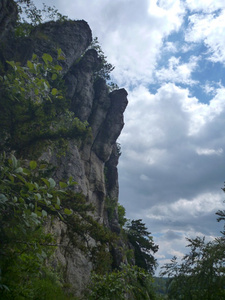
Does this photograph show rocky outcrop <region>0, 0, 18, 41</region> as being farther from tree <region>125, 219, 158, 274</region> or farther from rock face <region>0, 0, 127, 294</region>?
tree <region>125, 219, 158, 274</region>

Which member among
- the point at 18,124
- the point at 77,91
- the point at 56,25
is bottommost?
the point at 18,124

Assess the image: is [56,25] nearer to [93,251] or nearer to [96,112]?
[96,112]

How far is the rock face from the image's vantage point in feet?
56.9

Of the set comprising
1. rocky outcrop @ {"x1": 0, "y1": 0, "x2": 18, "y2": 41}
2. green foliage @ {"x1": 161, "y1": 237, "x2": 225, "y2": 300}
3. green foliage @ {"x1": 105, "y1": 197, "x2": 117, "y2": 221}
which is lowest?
green foliage @ {"x1": 161, "y1": 237, "x2": 225, "y2": 300}

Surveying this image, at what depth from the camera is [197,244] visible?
9461mm

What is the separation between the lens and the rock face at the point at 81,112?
1734 centimetres

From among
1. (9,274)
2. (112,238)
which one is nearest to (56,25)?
(112,238)

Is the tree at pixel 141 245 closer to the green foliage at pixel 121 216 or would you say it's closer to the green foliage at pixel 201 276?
the green foliage at pixel 121 216

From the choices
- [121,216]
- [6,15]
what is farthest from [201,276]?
[121,216]

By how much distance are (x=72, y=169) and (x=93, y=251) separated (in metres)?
17.6

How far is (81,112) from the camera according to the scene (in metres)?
29.3

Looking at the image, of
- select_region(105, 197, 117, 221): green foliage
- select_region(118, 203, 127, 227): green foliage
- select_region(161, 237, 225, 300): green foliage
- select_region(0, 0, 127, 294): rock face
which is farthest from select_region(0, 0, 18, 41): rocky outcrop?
select_region(118, 203, 127, 227): green foliage

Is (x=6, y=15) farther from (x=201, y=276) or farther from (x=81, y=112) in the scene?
(x=201, y=276)

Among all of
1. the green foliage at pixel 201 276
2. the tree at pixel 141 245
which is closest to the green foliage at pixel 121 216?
the tree at pixel 141 245
